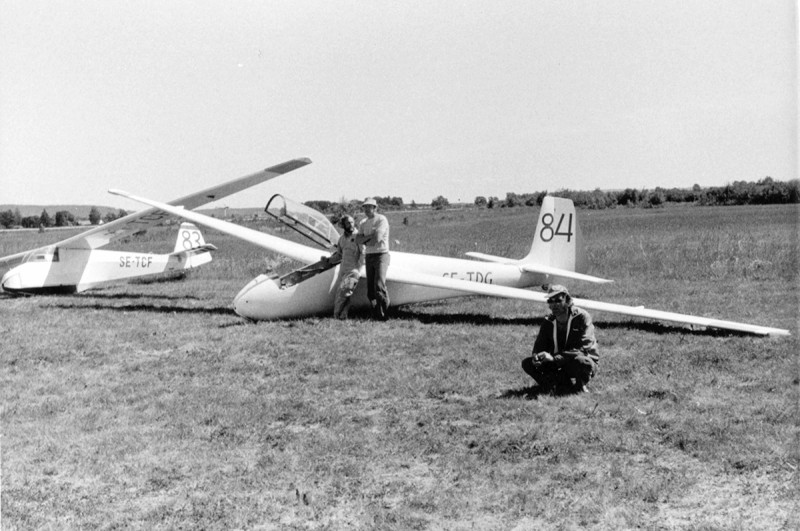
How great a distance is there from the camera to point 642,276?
16.3 m

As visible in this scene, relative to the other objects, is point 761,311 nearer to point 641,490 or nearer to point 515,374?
point 515,374

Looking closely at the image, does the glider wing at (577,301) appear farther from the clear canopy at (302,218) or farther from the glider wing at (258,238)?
the glider wing at (258,238)

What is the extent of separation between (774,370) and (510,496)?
4.29 metres

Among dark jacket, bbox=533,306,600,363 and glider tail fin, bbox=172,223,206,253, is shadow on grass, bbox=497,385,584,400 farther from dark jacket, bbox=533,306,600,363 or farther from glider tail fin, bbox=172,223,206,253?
glider tail fin, bbox=172,223,206,253

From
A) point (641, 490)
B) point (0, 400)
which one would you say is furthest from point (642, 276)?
point (0, 400)

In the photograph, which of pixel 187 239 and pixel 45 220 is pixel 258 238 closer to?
pixel 187 239

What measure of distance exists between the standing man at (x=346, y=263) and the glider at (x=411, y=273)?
267mm

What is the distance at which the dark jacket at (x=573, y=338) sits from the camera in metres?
6.23

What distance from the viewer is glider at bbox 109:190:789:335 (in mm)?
10602

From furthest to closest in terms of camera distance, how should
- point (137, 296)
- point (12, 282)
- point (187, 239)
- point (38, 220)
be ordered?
point (38, 220), point (187, 239), point (137, 296), point (12, 282)

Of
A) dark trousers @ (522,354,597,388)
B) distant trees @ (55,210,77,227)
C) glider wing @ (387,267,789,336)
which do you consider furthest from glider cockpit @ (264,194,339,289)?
distant trees @ (55,210,77,227)

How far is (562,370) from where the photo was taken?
249 inches

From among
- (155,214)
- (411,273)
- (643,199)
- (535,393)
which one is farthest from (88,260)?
(643,199)

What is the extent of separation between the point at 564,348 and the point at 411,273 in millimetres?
5337
